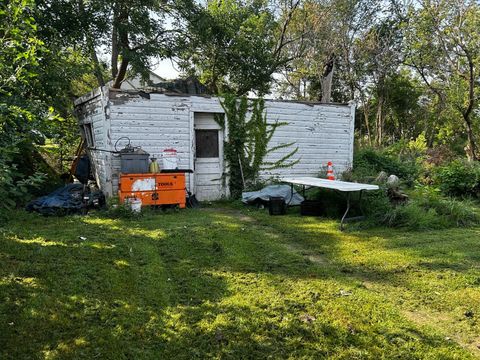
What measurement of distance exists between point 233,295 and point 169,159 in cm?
566

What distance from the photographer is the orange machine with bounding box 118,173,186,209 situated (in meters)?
7.52

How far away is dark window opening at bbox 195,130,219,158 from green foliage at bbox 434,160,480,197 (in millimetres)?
6338

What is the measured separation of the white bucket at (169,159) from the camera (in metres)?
8.77

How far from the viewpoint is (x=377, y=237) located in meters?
5.97

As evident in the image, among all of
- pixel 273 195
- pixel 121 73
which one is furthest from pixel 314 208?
pixel 121 73

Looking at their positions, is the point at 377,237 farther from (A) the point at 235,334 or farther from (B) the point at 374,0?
(B) the point at 374,0

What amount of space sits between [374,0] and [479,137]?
31.7 ft

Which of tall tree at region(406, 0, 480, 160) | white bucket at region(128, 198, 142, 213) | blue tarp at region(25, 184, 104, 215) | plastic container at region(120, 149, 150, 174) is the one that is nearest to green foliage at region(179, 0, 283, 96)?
tall tree at region(406, 0, 480, 160)

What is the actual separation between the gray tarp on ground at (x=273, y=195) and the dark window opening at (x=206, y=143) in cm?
143

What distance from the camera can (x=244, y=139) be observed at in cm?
970

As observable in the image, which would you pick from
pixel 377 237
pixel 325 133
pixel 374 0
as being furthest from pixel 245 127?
pixel 374 0

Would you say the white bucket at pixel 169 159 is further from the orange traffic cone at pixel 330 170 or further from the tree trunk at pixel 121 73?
the tree trunk at pixel 121 73

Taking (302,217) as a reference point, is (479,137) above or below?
above

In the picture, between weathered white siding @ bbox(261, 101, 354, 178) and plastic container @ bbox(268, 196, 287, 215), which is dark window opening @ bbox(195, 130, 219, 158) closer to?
weathered white siding @ bbox(261, 101, 354, 178)
